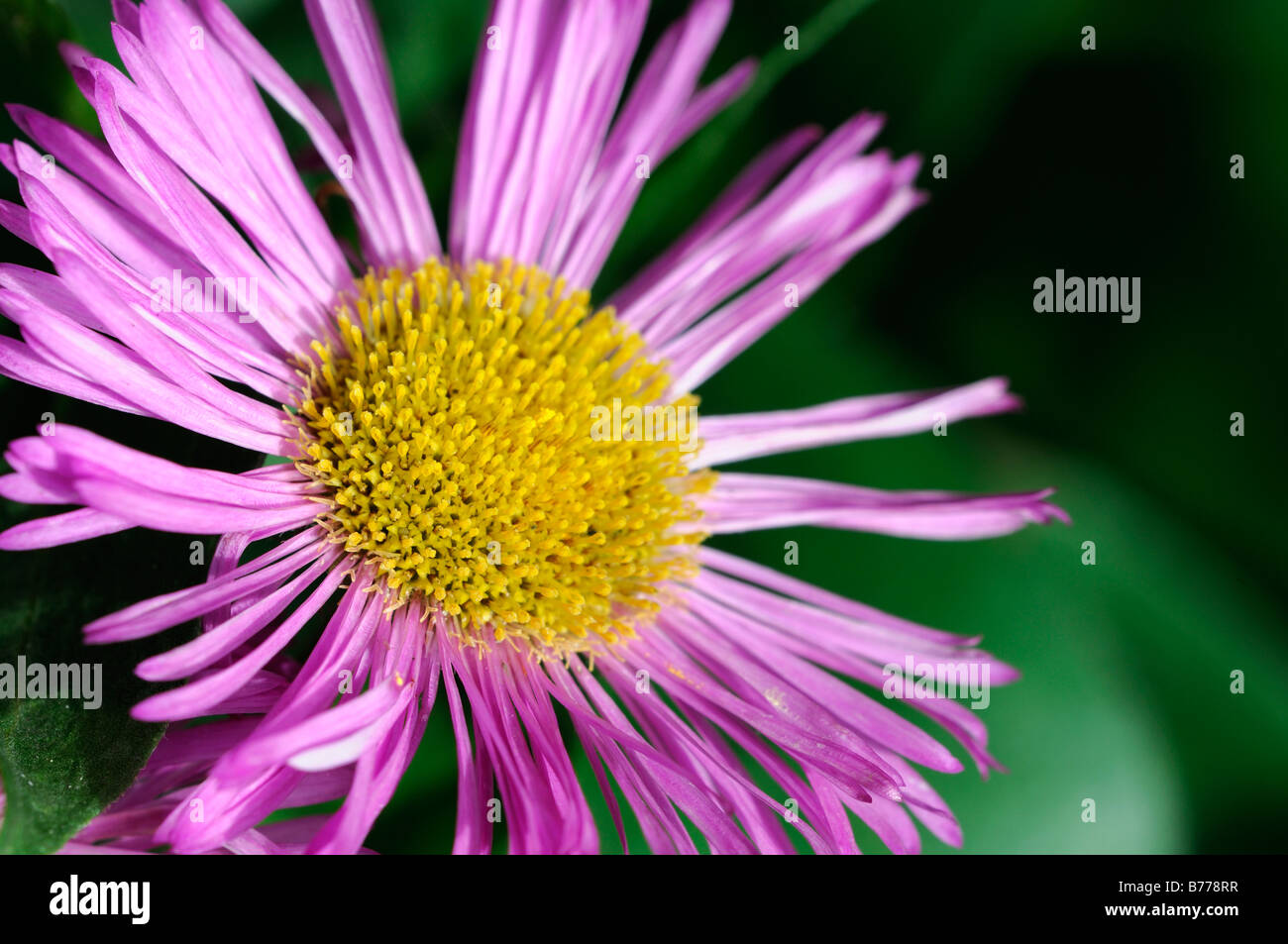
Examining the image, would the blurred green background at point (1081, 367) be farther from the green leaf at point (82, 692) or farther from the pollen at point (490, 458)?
the green leaf at point (82, 692)

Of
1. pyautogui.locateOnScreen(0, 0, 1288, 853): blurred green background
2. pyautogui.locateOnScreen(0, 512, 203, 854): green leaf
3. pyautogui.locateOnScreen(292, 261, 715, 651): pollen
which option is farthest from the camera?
pyautogui.locateOnScreen(0, 0, 1288, 853): blurred green background

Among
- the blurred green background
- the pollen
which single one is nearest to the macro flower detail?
the pollen

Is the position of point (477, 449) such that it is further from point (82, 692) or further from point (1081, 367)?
point (1081, 367)

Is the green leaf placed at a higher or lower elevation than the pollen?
lower

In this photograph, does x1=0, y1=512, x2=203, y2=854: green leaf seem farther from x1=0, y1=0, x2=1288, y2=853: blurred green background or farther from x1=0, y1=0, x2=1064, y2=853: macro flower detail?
x1=0, y1=0, x2=1288, y2=853: blurred green background

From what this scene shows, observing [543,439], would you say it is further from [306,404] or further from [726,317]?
[726,317]

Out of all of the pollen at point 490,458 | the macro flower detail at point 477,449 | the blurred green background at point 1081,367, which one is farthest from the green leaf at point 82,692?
the blurred green background at point 1081,367

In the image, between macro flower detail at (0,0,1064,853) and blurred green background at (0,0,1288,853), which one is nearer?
macro flower detail at (0,0,1064,853)
